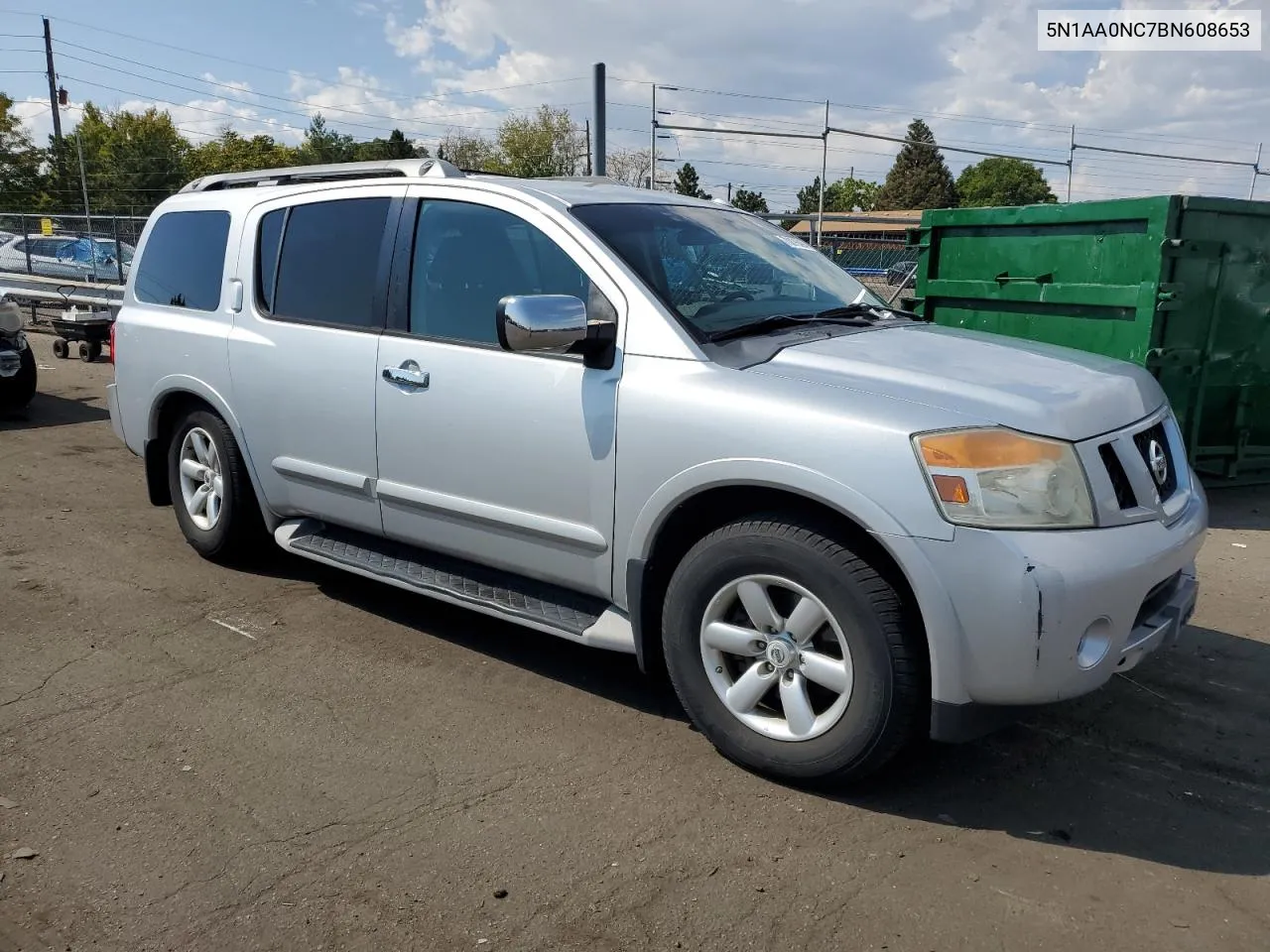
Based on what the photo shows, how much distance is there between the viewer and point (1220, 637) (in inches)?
177

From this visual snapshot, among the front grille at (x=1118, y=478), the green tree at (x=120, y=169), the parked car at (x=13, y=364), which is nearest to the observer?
the front grille at (x=1118, y=478)

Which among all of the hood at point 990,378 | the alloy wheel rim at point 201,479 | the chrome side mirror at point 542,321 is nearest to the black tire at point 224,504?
the alloy wheel rim at point 201,479

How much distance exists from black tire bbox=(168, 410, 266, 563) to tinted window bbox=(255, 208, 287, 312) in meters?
0.69

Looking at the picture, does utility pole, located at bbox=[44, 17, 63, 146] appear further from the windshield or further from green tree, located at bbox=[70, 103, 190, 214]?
the windshield

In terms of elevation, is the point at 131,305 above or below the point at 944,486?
above

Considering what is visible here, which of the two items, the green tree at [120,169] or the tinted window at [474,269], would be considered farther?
the green tree at [120,169]

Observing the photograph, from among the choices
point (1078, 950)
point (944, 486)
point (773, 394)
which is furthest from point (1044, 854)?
point (773, 394)

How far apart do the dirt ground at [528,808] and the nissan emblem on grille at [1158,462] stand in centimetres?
96

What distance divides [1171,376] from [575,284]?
195 inches

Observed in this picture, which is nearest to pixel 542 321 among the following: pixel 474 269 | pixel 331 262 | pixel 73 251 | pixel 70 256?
pixel 474 269

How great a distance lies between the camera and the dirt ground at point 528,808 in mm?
2541

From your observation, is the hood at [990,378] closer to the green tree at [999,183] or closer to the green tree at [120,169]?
the green tree at [120,169]

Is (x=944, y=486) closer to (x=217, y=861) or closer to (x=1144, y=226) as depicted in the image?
(x=217, y=861)

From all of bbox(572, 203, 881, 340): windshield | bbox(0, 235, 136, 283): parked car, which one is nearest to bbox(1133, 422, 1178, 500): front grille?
bbox(572, 203, 881, 340): windshield
